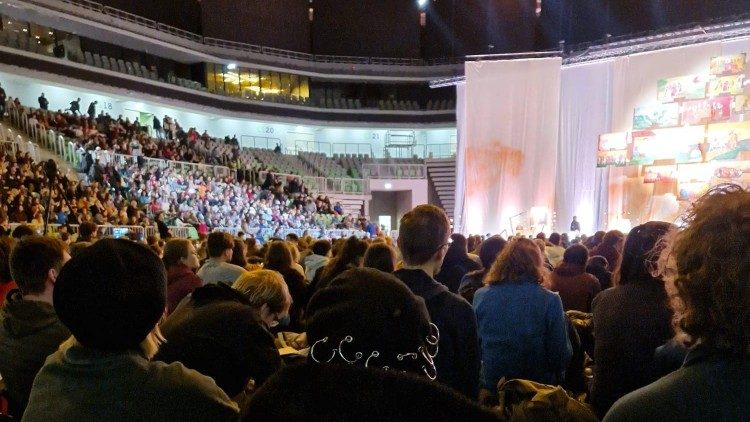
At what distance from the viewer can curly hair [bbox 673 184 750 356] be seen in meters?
1.24

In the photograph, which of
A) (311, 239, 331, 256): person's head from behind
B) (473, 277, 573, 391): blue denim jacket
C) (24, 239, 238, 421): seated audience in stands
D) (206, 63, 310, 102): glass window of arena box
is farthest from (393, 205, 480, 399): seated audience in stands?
(206, 63, 310, 102): glass window of arena box

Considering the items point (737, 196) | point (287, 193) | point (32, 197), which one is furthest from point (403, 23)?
point (737, 196)

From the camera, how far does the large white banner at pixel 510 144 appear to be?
2012 cm

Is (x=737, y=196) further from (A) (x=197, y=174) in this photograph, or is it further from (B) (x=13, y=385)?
(A) (x=197, y=174)

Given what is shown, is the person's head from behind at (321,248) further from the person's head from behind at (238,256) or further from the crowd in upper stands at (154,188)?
the crowd in upper stands at (154,188)

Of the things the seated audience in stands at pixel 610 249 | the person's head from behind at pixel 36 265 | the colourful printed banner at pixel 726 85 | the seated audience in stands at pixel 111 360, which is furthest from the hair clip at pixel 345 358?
the colourful printed banner at pixel 726 85

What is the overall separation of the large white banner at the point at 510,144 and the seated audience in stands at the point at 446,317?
17492 millimetres

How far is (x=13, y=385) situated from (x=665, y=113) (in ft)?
58.0

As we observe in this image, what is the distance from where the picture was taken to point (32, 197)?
12625 millimetres

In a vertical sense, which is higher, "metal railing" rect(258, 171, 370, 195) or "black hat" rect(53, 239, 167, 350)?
"black hat" rect(53, 239, 167, 350)

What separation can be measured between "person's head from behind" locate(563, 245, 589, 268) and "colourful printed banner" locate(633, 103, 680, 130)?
13.9 meters

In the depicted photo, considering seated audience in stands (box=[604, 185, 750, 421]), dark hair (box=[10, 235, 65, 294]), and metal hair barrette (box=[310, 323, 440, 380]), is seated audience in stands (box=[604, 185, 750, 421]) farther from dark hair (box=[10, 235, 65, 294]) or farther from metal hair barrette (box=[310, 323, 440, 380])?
dark hair (box=[10, 235, 65, 294])

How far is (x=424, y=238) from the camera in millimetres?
2740

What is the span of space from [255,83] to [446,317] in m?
32.6
